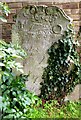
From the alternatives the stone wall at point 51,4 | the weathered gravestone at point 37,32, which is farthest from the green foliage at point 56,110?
the stone wall at point 51,4

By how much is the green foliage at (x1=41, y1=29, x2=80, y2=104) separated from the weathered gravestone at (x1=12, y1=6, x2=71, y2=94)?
0.24 ft

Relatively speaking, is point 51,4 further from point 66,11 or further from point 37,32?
point 37,32

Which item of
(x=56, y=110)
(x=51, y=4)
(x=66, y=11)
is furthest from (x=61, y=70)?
(x=51, y=4)

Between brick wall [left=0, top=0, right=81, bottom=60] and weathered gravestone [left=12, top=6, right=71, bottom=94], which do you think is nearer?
weathered gravestone [left=12, top=6, right=71, bottom=94]

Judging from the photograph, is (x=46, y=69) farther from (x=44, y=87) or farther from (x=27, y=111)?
(x=27, y=111)

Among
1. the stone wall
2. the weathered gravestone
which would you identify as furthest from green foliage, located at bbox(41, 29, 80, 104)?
the stone wall

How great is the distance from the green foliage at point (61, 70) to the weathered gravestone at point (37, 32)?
72 mm

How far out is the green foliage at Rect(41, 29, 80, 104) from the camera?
354 cm

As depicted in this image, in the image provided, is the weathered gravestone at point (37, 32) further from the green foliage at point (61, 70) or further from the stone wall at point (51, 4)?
the stone wall at point (51, 4)

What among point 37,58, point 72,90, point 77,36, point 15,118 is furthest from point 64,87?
point 15,118

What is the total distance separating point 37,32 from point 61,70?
21.8 inches

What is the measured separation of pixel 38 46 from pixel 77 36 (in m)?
0.66

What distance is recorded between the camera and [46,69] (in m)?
3.59

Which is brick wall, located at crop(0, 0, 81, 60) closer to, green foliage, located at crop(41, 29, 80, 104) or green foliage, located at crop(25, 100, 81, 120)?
green foliage, located at crop(41, 29, 80, 104)
